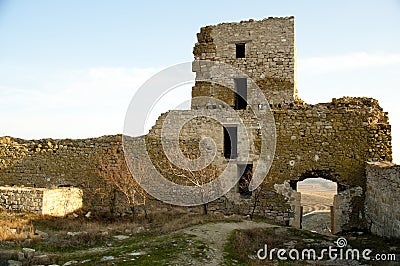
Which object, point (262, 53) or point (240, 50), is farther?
point (240, 50)

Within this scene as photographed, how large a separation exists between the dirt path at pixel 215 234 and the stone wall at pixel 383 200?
10.5 ft

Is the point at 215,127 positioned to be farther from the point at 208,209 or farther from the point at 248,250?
the point at 248,250

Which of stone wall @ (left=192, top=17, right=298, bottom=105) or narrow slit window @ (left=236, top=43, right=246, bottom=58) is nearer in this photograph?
stone wall @ (left=192, top=17, right=298, bottom=105)

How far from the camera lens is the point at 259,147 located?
14.4 meters

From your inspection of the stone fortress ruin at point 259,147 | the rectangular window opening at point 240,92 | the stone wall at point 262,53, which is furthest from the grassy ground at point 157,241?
the stone wall at point 262,53

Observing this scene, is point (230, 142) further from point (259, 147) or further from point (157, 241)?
point (157, 241)

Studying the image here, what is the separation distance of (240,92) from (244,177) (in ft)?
12.2

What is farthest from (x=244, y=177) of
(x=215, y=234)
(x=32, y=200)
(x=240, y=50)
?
(x=32, y=200)

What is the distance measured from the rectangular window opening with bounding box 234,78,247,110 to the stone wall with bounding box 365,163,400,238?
548 cm

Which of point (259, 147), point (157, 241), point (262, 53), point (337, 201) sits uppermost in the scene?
point (262, 53)

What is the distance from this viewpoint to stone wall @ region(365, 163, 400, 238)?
996cm

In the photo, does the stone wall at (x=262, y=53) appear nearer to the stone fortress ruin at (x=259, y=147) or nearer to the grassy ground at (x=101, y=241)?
the stone fortress ruin at (x=259, y=147)

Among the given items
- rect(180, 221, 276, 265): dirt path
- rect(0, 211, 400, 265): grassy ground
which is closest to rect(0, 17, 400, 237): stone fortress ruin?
rect(0, 211, 400, 265): grassy ground

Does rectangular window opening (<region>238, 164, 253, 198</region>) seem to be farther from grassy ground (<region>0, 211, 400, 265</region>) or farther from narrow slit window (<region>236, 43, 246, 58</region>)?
narrow slit window (<region>236, 43, 246, 58</region>)
